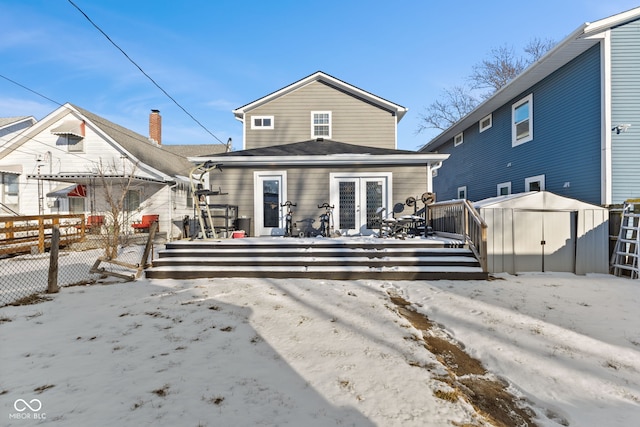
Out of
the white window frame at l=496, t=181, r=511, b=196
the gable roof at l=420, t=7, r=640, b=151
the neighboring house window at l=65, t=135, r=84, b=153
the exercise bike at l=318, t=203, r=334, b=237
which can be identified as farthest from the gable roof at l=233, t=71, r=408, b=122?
the neighboring house window at l=65, t=135, r=84, b=153

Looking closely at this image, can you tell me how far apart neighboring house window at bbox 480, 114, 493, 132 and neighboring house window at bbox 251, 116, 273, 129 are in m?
9.59

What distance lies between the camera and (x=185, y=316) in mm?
3758

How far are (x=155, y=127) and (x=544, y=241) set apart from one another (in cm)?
2097

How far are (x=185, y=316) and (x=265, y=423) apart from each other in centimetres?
240

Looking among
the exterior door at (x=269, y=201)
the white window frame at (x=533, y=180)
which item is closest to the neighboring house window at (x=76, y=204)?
the exterior door at (x=269, y=201)

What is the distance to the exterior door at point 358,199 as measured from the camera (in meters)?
Answer: 9.29

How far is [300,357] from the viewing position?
8.91ft

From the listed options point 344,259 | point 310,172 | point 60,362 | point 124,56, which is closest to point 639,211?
point 344,259

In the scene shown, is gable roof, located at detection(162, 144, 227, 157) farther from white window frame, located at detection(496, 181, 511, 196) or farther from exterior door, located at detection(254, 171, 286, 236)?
white window frame, located at detection(496, 181, 511, 196)

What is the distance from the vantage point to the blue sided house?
6.96 meters

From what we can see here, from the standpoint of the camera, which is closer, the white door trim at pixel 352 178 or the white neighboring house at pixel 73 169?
the white door trim at pixel 352 178

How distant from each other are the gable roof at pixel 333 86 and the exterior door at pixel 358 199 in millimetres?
5264

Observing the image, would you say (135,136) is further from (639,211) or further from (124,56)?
(639,211)

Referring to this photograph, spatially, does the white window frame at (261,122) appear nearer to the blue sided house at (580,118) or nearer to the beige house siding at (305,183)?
the beige house siding at (305,183)
